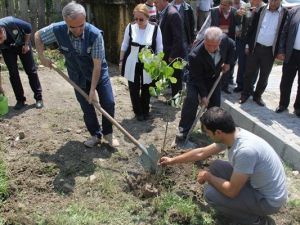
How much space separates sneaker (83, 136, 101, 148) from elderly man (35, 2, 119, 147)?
1.17 feet

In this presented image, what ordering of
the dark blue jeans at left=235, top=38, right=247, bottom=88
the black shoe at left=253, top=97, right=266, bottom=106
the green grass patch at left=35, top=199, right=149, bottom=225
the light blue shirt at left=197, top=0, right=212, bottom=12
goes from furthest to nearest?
the light blue shirt at left=197, top=0, right=212, bottom=12
the dark blue jeans at left=235, top=38, right=247, bottom=88
the black shoe at left=253, top=97, right=266, bottom=106
the green grass patch at left=35, top=199, right=149, bottom=225

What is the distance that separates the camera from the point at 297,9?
597cm

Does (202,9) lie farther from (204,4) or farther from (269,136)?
(269,136)

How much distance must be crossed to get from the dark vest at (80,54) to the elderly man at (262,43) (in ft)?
8.99

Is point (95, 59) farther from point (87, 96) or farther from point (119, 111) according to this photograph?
point (119, 111)

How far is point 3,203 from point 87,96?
4.62 ft

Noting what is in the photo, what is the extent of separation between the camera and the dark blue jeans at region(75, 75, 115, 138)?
4.86 m

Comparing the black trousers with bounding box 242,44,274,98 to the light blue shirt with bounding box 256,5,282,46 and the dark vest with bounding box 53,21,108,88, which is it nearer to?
the light blue shirt with bounding box 256,5,282,46

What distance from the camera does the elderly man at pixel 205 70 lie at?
16.1 feet

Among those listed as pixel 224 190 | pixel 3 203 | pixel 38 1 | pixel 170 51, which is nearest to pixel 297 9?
pixel 170 51

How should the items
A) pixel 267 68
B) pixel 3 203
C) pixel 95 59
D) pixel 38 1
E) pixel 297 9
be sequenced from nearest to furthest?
1. pixel 3 203
2. pixel 95 59
3. pixel 297 9
4. pixel 267 68
5. pixel 38 1

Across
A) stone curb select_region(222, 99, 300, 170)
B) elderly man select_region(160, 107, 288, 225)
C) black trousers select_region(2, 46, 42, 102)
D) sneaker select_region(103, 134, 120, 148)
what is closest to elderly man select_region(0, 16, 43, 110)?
black trousers select_region(2, 46, 42, 102)

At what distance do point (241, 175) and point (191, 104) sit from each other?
6.51 ft

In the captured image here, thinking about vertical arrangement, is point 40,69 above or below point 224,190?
below
